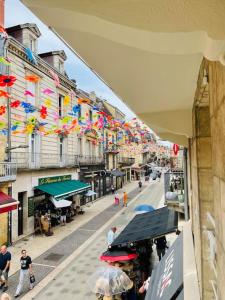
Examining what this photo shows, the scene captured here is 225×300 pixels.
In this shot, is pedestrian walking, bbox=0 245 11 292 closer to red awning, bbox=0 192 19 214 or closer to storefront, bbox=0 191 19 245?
red awning, bbox=0 192 19 214

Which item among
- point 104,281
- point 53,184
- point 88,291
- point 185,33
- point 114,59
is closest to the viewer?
point 185,33

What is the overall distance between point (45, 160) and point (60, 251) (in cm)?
823

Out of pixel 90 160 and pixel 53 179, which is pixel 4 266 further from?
pixel 90 160

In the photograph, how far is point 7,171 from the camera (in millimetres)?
16781

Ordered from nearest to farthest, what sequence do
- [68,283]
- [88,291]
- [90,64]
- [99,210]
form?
[90,64], [88,291], [68,283], [99,210]

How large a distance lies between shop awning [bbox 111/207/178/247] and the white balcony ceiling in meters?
8.16

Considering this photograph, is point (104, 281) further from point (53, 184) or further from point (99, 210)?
point (99, 210)

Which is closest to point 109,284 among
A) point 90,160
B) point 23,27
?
A: point 23,27

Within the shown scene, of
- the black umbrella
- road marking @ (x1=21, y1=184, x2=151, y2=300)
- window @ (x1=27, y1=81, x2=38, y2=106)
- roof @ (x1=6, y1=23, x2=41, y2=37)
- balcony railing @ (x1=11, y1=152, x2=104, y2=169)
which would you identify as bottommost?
road marking @ (x1=21, y1=184, x2=151, y2=300)

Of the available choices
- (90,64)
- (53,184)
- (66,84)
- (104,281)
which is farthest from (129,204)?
(90,64)

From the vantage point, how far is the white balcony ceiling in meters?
1.21

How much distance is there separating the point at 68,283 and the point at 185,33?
39.8ft

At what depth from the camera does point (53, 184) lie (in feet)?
76.0

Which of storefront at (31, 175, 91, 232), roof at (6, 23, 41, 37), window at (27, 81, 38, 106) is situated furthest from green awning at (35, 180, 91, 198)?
roof at (6, 23, 41, 37)
